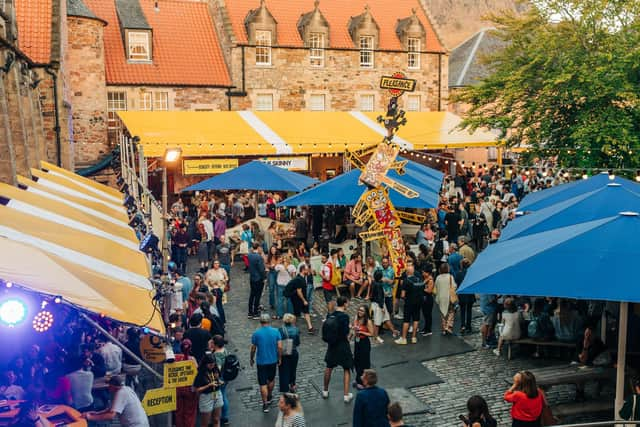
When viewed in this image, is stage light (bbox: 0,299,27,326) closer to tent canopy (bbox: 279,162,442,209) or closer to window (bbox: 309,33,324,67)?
tent canopy (bbox: 279,162,442,209)

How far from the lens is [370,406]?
23.6ft

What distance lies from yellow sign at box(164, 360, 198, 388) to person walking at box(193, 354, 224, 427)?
1.16 metres

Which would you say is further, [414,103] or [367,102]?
[414,103]

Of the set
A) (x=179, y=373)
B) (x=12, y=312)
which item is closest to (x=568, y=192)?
(x=179, y=373)

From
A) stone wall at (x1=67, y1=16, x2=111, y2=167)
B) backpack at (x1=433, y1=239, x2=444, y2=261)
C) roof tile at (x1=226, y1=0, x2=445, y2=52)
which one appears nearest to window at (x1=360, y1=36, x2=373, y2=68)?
roof tile at (x1=226, y1=0, x2=445, y2=52)

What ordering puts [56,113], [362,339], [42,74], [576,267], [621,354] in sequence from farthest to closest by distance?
1. [56,113]
2. [42,74]
3. [362,339]
4. [621,354]
5. [576,267]

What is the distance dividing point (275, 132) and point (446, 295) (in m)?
15.7

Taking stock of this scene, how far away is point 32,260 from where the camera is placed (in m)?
5.98

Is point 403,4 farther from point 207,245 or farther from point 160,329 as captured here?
point 160,329

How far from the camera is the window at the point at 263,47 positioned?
29.8 m

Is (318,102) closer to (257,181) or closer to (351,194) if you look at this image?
(257,181)

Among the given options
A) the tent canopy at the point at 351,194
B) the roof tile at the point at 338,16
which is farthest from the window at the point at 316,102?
the tent canopy at the point at 351,194

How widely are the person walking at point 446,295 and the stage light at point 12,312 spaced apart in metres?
7.93

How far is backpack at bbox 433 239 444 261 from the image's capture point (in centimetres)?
1588
